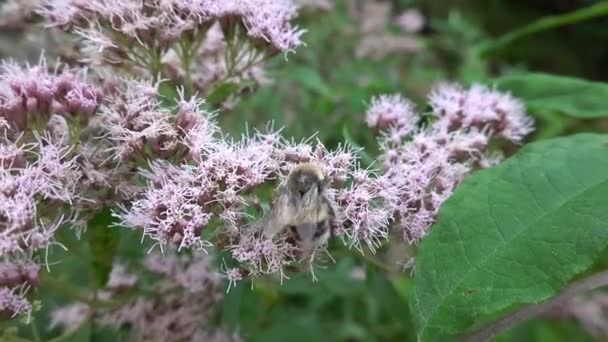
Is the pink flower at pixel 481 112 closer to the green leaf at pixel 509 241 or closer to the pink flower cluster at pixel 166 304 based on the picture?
the green leaf at pixel 509 241

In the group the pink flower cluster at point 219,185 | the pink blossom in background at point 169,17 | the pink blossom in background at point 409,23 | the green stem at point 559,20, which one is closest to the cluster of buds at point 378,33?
the pink blossom in background at point 409,23

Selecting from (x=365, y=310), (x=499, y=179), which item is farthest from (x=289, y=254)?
(x=365, y=310)

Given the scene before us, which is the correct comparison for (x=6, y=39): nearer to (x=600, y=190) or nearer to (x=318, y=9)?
(x=318, y=9)

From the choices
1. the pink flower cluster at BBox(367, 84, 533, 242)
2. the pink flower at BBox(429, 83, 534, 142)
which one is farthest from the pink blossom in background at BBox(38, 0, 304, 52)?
the pink flower at BBox(429, 83, 534, 142)

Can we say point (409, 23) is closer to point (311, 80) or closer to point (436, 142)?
point (311, 80)

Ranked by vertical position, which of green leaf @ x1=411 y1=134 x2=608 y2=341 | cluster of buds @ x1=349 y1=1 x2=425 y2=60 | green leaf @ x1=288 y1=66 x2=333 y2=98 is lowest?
green leaf @ x1=411 y1=134 x2=608 y2=341

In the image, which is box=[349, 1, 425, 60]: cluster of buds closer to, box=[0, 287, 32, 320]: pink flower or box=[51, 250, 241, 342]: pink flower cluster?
box=[51, 250, 241, 342]: pink flower cluster

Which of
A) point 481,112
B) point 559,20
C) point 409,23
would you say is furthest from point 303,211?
point 409,23
